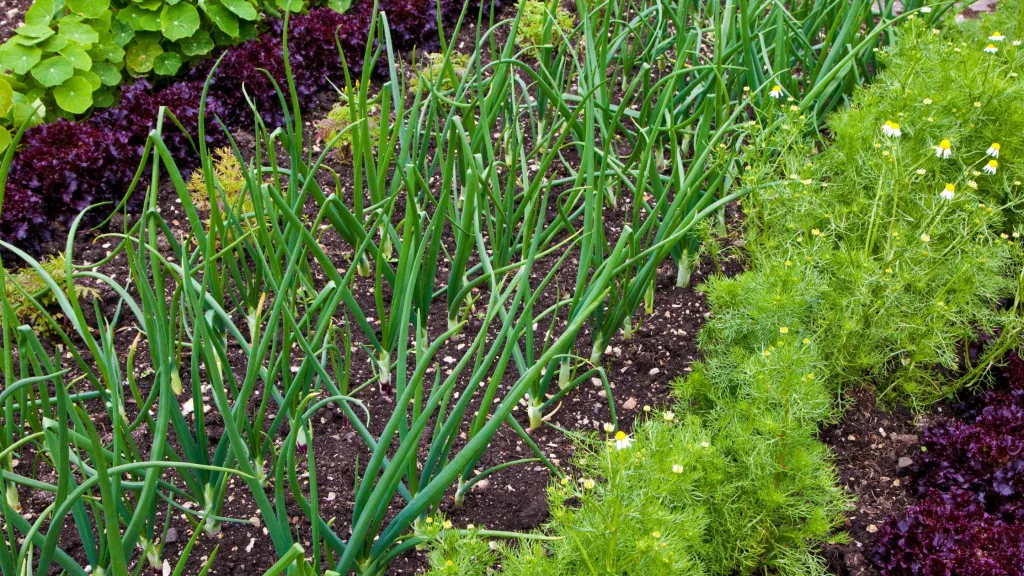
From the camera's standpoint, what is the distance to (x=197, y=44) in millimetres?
3975

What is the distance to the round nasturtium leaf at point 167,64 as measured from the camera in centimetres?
387

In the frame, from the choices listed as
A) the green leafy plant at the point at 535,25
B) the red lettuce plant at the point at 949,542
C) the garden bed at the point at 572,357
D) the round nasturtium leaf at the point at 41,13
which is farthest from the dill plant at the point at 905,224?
the round nasturtium leaf at the point at 41,13

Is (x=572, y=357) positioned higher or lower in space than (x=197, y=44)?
lower

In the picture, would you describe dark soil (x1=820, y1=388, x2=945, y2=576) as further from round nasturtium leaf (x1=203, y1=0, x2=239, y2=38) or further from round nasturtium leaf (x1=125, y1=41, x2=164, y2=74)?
round nasturtium leaf (x1=125, y1=41, x2=164, y2=74)

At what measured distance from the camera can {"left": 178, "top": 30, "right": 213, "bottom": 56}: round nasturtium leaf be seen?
3953 millimetres

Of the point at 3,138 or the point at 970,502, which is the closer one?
the point at 970,502

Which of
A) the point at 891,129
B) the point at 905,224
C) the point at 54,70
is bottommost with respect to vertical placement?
the point at 905,224

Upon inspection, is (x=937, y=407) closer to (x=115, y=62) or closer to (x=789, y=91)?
(x=789, y=91)

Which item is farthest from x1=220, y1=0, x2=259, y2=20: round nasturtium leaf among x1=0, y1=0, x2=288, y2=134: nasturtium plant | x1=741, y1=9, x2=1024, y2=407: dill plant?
x1=741, y1=9, x2=1024, y2=407: dill plant

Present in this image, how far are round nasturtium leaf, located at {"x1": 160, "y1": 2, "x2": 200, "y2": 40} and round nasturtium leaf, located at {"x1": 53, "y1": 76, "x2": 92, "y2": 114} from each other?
409 millimetres

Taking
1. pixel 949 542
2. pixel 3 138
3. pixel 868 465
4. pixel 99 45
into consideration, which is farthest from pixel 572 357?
pixel 99 45

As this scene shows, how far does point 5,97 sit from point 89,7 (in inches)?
22.5

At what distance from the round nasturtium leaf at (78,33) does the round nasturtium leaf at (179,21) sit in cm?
28

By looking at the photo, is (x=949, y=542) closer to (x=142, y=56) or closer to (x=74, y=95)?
(x=74, y=95)
